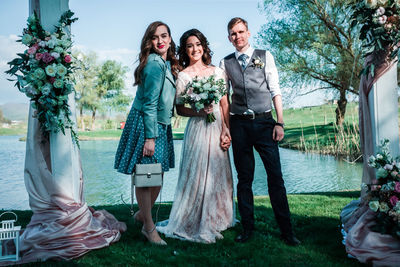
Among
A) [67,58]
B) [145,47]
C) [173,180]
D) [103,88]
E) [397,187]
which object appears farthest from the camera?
[103,88]

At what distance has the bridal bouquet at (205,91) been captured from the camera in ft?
11.2

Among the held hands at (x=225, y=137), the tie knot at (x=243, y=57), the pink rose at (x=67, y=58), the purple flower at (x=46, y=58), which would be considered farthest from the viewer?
the held hands at (x=225, y=137)

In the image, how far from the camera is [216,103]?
351 centimetres

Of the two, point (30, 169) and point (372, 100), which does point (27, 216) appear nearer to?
point (30, 169)

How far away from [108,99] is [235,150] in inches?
1322

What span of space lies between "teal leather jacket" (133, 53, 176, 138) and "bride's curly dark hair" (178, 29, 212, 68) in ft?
1.12

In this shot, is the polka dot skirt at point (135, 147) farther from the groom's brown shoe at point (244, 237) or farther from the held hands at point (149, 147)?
the groom's brown shoe at point (244, 237)

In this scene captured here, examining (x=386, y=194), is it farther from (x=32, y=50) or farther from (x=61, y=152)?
(x=32, y=50)

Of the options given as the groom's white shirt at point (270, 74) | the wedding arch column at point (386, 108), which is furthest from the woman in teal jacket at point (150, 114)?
the wedding arch column at point (386, 108)

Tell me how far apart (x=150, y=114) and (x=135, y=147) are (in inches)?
15.4

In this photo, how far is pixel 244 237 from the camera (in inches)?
142

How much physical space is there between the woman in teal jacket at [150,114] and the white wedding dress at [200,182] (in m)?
0.24

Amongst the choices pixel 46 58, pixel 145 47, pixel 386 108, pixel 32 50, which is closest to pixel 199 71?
pixel 145 47

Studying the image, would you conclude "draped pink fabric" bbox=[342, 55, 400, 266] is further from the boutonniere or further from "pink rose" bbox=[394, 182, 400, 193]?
the boutonniere
